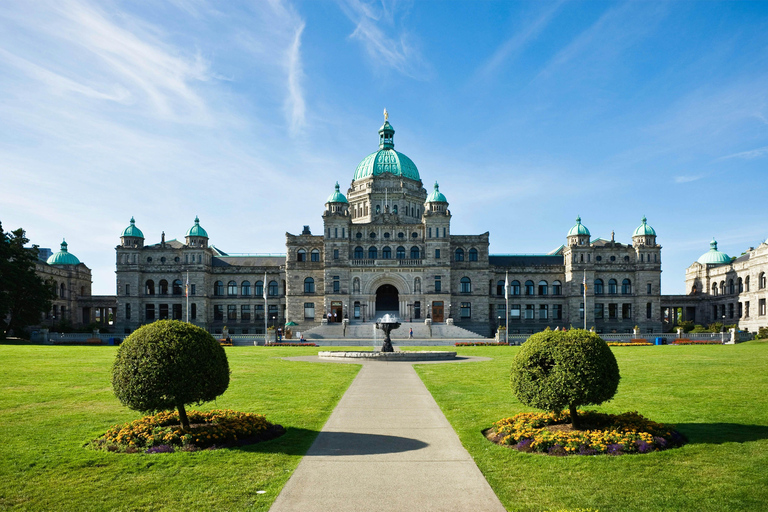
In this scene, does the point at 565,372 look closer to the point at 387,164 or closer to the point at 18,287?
the point at 18,287

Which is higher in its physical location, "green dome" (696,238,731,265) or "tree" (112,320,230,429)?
"green dome" (696,238,731,265)

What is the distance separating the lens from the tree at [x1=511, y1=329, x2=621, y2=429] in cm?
1327

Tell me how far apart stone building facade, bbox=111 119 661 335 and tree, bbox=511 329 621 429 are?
6583 cm

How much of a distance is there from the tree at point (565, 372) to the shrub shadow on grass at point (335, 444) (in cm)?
295

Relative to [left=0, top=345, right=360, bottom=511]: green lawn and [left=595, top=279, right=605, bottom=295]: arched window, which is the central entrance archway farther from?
[left=0, top=345, right=360, bottom=511]: green lawn

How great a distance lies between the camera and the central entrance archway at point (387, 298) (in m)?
86.7

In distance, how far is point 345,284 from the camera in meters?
81.0

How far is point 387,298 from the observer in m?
87.8

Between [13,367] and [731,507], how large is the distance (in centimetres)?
3356

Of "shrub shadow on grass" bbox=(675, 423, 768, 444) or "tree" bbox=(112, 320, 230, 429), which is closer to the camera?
"tree" bbox=(112, 320, 230, 429)

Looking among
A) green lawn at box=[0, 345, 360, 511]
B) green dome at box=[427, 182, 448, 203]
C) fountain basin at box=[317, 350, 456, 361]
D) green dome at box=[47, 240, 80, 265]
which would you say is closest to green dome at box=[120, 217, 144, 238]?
green dome at box=[47, 240, 80, 265]

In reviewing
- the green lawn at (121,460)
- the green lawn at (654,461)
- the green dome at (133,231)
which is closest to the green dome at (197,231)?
the green dome at (133,231)

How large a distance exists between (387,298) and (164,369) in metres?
75.2

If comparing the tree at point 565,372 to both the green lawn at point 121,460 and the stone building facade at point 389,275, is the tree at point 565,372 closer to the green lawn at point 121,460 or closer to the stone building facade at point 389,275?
the green lawn at point 121,460
